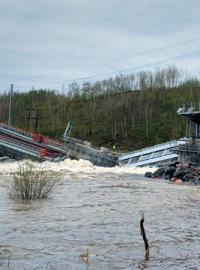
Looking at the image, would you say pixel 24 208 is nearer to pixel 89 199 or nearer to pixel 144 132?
pixel 89 199

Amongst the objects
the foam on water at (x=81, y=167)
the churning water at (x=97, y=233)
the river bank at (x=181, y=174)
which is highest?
the churning water at (x=97, y=233)

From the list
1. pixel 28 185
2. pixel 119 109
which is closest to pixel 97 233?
pixel 28 185

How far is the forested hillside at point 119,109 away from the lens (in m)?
84.8

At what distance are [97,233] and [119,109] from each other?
258ft

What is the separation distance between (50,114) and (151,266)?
89.7 meters

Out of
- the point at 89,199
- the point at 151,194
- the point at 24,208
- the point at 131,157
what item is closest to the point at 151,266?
the point at 24,208

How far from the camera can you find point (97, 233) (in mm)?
14352

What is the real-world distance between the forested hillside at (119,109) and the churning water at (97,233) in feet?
191

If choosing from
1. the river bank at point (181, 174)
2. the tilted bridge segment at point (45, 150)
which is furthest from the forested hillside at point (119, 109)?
the river bank at point (181, 174)

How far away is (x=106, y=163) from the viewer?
2318 inches

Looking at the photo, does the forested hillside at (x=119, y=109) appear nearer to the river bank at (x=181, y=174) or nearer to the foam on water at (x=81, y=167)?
the foam on water at (x=81, y=167)

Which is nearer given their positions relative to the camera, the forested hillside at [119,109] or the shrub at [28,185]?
the shrub at [28,185]

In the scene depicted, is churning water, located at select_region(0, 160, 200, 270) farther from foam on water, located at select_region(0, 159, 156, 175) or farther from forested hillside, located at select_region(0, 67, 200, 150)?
forested hillside, located at select_region(0, 67, 200, 150)

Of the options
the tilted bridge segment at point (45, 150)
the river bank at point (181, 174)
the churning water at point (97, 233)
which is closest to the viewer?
the churning water at point (97, 233)
